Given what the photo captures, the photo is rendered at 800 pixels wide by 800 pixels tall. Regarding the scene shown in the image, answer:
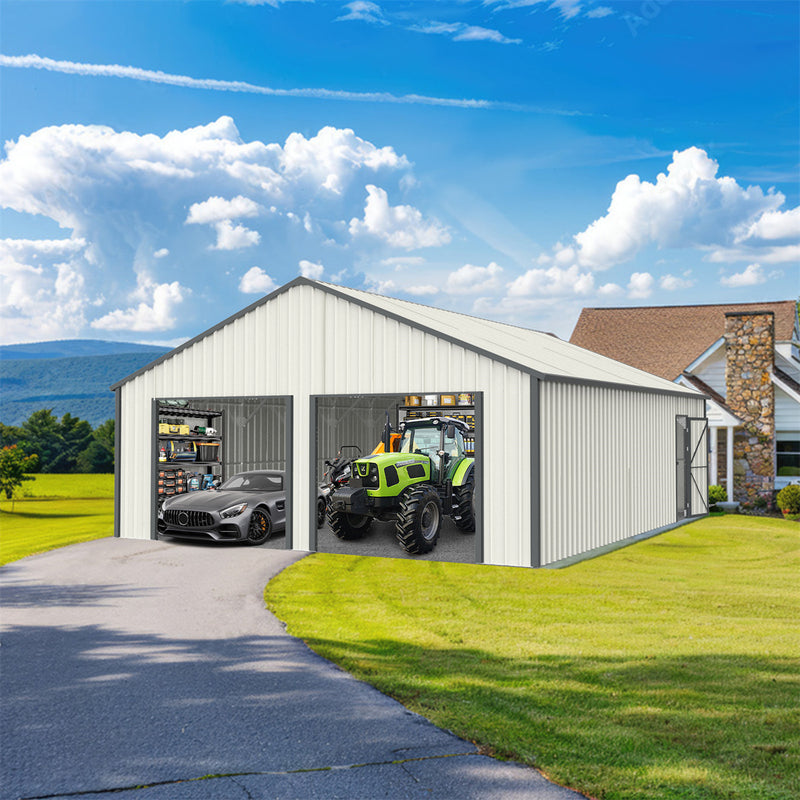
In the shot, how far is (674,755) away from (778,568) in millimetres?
10225

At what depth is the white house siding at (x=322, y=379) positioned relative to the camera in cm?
1325

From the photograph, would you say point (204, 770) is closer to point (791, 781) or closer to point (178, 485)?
point (791, 781)

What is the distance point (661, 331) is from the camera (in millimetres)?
34188

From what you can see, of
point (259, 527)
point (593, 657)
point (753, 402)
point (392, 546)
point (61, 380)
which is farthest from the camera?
point (61, 380)

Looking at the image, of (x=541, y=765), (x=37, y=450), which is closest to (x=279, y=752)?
(x=541, y=765)

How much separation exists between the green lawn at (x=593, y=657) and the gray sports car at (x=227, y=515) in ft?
7.74

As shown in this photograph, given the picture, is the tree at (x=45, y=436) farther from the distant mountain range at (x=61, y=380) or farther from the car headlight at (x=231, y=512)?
the distant mountain range at (x=61, y=380)

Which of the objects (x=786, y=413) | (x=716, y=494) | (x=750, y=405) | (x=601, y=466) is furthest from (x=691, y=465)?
(x=601, y=466)

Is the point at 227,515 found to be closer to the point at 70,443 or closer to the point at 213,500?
the point at 213,500

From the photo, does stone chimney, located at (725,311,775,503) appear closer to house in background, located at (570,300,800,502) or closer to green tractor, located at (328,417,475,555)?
house in background, located at (570,300,800,502)

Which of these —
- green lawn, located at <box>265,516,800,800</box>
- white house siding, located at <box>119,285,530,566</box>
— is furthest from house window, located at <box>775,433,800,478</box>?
white house siding, located at <box>119,285,530,566</box>

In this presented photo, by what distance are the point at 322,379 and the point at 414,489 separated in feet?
8.74

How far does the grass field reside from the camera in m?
17.5

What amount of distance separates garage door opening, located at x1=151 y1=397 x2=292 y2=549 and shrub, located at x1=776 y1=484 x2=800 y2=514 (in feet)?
47.5
